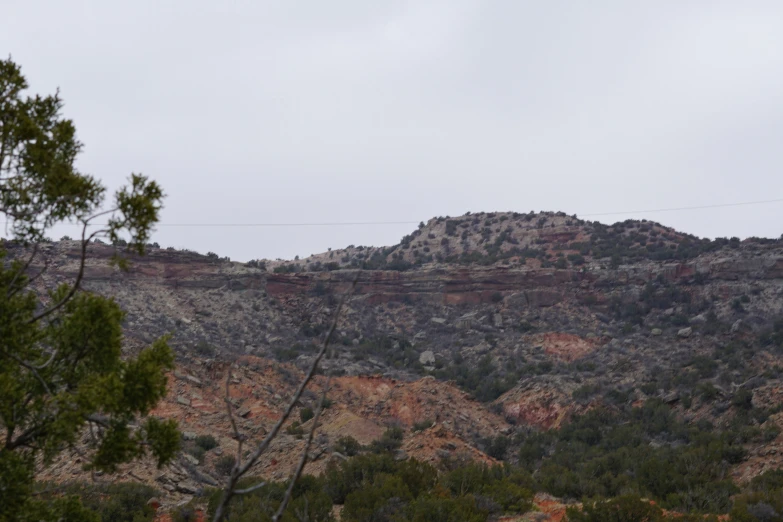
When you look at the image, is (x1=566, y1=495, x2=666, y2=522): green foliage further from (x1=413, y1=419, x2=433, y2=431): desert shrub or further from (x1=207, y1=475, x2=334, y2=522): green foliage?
(x1=413, y1=419, x2=433, y2=431): desert shrub

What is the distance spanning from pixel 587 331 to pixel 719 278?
32.1 feet

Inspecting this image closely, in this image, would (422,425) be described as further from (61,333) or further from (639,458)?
(61,333)

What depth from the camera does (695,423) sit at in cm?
2709

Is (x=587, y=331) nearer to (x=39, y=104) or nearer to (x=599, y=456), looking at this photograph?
(x=599, y=456)

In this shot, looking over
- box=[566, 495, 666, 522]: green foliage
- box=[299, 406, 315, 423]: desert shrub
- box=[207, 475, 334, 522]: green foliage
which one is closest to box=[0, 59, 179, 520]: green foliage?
box=[207, 475, 334, 522]: green foliage

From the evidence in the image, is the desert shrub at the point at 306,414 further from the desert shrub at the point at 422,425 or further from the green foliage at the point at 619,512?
the green foliage at the point at 619,512

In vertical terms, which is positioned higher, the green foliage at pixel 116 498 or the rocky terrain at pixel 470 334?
the rocky terrain at pixel 470 334

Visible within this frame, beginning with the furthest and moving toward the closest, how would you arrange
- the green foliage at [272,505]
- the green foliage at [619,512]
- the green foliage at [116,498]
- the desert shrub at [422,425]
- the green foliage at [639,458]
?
the desert shrub at [422,425] → the green foliage at [639,458] → the green foliage at [116,498] → the green foliage at [272,505] → the green foliage at [619,512]

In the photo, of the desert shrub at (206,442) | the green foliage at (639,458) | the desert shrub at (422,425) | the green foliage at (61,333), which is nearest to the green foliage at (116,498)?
the desert shrub at (206,442)

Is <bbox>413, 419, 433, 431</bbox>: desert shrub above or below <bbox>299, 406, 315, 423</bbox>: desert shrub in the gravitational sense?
below

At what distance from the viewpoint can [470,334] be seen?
4409 cm

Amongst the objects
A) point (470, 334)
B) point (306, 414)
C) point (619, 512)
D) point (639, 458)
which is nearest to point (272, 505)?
point (619, 512)

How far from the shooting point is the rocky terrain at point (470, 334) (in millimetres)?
26859

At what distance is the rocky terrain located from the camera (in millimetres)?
26859
